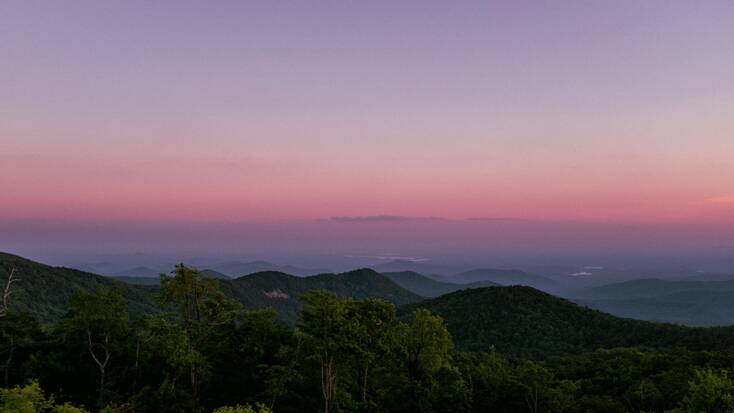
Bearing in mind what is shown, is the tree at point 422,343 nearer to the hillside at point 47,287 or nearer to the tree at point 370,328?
the tree at point 370,328

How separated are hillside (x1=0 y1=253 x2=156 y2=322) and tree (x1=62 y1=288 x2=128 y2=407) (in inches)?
3562

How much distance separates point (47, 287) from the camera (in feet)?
475

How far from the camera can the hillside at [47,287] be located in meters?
124

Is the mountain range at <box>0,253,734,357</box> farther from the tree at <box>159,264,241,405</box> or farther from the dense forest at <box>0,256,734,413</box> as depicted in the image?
the tree at <box>159,264,241,405</box>

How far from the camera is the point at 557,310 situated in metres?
143

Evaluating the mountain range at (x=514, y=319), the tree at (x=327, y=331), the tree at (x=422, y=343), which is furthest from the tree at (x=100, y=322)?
the mountain range at (x=514, y=319)

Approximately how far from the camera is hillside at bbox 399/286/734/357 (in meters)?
99.9

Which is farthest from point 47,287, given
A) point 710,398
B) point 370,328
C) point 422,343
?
point 710,398

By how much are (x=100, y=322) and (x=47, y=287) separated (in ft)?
450

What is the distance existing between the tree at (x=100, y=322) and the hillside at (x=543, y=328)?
8573 cm

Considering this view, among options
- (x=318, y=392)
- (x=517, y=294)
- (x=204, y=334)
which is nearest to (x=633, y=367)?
(x=318, y=392)

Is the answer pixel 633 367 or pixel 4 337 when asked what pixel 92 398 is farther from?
pixel 633 367

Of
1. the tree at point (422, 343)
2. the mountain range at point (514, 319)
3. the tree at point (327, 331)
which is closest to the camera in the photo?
the tree at point (327, 331)

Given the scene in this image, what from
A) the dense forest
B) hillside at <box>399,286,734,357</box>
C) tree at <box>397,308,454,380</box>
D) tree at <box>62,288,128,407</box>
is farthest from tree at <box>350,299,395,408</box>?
hillside at <box>399,286,734,357</box>
